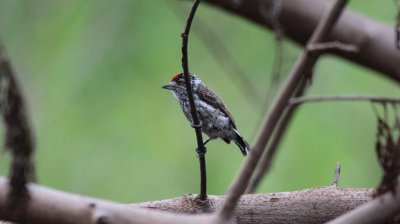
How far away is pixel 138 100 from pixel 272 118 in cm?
255

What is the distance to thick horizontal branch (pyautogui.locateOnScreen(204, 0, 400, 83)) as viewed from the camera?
13.0 feet

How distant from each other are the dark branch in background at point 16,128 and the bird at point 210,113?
146 centimetres

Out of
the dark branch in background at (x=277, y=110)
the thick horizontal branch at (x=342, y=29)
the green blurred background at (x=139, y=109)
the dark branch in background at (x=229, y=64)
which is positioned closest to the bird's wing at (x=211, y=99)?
the green blurred background at (x=139, y=109)

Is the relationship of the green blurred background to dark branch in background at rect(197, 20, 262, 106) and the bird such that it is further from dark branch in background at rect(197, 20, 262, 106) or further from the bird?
the bird

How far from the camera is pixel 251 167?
1658 millimetres

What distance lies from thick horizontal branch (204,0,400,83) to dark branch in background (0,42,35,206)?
2.43 meters

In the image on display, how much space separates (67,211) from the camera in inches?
65.4

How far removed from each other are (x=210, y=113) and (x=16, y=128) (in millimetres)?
1583

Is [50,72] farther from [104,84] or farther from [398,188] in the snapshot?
[398,188]

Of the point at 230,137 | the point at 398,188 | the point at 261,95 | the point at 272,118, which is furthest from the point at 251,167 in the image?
the point at 261,95

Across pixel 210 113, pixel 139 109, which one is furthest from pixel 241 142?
pixel 139 109

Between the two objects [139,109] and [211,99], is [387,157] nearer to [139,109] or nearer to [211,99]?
[211,99]

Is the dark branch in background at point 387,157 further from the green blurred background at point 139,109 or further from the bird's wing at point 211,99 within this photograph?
the green blurred background at point 139,109

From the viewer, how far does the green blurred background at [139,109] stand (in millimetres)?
3926
